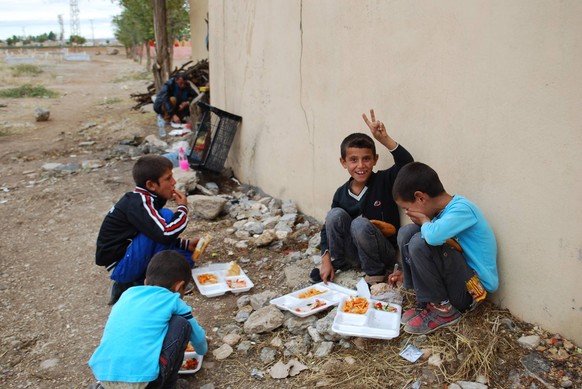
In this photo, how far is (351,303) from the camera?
3096mm

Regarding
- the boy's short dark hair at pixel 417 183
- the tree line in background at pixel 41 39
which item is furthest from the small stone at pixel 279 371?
the tree line in background at pixel 41 39

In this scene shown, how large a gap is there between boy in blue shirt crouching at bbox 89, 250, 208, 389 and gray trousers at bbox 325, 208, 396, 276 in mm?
1259

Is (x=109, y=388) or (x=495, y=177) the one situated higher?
(x=495, y=177)

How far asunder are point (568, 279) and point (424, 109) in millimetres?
1305

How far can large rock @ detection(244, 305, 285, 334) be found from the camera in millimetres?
3062

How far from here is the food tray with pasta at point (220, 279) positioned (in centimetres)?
364

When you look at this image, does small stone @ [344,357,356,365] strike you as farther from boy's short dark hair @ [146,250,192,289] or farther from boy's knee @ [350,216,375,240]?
boy's short dark hair @ [146,250,192,289]

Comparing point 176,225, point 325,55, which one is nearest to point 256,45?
point 325,55

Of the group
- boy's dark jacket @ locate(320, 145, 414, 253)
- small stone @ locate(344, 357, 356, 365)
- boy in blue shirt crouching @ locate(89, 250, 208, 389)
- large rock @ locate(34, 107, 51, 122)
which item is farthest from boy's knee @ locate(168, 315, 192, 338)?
large rock @ locate(34, 107, 51, 122)

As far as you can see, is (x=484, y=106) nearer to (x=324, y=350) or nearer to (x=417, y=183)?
(x=417, y=183)

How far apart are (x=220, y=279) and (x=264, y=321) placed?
2.90ft

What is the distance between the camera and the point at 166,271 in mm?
2570

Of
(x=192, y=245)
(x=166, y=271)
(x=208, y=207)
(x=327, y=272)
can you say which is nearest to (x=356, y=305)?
(x=327, y=272)

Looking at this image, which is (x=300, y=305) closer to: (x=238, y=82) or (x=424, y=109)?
(x=424, y=109)
